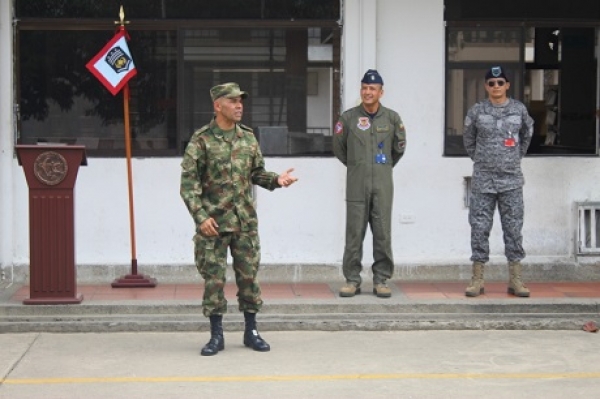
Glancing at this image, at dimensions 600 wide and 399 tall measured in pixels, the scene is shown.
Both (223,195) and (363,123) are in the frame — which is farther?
(363,123)

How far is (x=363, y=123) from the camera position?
10266 millimetres

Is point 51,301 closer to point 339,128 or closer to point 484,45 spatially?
point 339,128

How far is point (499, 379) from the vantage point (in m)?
7.84

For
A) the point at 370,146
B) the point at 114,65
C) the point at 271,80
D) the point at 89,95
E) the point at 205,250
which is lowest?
the point at 205,250

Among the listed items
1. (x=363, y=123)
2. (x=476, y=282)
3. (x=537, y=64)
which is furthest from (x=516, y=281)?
(x=537, y=64)

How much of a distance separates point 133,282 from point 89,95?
1.90 metres

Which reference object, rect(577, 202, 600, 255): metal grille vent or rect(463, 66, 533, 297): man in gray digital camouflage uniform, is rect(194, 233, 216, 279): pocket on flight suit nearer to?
rect(463, 66, 533, 297): man in gray digital camouflage uniform

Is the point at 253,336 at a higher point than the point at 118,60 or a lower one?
lower

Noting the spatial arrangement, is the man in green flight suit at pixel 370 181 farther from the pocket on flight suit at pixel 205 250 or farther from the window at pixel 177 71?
the pocket on flight suit at pixel 205 250

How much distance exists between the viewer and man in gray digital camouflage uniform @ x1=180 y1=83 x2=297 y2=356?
8453mm

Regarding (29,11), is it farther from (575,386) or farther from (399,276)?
(575,386)

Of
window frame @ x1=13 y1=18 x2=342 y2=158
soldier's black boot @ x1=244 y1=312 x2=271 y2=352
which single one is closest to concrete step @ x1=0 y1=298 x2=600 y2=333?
soldier's black boot @ x1=244 y1=312 x2=271 y2=352

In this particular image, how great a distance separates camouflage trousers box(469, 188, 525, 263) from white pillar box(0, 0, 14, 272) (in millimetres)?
4441

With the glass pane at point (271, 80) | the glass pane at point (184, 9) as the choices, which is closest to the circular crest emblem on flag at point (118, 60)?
the glass pane at point (184, 9)
